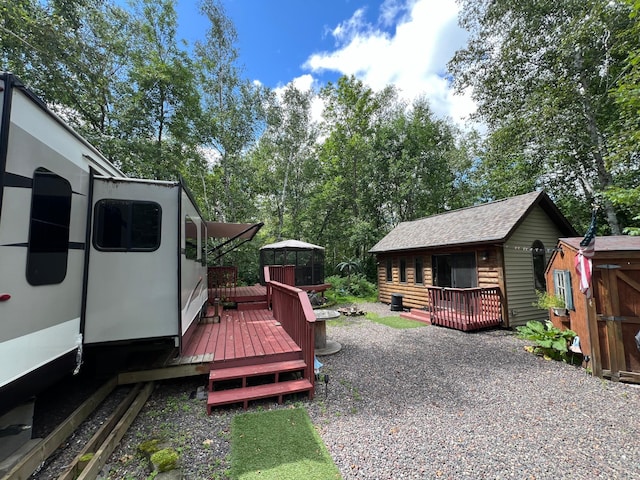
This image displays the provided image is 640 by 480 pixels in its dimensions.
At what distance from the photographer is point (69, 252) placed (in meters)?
2.83

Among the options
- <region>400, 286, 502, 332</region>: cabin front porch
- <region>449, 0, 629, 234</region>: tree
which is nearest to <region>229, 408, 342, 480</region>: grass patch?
<region>400, 286, 502, 332</region>: cabin front porch

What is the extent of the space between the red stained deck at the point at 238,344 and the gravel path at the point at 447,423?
53cm

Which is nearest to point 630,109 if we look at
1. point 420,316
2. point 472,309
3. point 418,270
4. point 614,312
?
point 614,312

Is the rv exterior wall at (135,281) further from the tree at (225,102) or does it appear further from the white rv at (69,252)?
the tree at (225,102)

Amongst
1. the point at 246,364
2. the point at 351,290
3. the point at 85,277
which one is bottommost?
the point at 351,290

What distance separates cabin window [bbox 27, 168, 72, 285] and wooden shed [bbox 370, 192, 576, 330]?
8625mm

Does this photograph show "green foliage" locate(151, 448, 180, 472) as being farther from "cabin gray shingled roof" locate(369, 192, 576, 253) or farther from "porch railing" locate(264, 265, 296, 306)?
"cabin gray shingled roof" locate(369, 192, 576, 253)

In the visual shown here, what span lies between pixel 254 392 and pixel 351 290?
12.5 meters

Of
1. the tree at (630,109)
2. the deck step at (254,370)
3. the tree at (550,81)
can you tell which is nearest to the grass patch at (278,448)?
the deck step at (254,370)

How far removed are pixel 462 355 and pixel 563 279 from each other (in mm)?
2598

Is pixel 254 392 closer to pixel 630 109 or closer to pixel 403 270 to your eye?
pixel 403 270

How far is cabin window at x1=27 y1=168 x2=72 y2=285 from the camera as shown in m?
2.33

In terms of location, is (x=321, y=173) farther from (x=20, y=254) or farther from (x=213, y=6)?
(x=20, y=254)

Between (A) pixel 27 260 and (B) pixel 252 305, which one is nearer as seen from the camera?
(A) pixel 27 260
